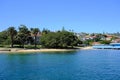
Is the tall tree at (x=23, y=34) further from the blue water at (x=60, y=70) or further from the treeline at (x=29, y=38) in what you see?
the blue water at (x=60, y=70)

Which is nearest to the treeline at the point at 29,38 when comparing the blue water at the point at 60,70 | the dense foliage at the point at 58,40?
the dense foliage at the point at 58,40

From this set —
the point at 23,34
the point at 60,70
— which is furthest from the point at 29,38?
the point at 60,70

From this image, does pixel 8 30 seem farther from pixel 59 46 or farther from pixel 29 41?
pixel 59 46

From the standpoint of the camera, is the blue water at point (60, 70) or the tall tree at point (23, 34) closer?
the blue water at point (60, 70)

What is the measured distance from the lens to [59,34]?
448 feet

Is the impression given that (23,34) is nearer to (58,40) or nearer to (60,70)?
(58,40)

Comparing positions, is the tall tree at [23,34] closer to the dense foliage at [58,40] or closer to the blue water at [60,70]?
the dense foliage at [58,40]

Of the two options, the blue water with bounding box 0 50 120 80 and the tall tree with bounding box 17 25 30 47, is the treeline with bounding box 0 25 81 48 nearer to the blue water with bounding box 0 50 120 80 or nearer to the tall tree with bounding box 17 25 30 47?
the tall tree with bounding box 17 25 30 47

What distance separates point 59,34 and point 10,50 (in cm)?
2671

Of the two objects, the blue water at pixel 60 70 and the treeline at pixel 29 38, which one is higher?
the treeline at pixel 29 38

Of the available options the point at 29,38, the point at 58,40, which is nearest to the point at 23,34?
the point at 29,38

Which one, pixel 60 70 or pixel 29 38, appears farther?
pixel 29 38

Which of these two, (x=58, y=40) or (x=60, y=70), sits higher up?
(x=58, y=40)

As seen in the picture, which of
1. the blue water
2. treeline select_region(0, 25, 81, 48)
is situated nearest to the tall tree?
treeline select_region(0, 25, 81, 48)
